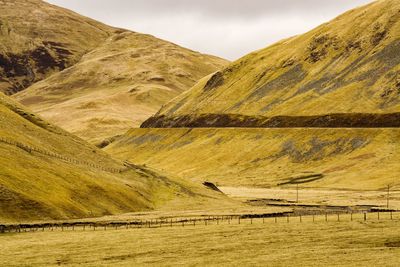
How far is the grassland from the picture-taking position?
60375 millimetres

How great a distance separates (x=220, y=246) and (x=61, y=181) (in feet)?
156

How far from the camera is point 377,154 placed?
179 m

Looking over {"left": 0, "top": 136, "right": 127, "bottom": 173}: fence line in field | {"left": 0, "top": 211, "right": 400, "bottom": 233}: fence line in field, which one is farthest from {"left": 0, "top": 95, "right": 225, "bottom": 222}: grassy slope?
{"left": 0, "top": 211, "right": 400, "bottom": 233}: fence line in field

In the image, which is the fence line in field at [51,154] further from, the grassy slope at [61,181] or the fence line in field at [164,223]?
the fence line in field at [164,223]

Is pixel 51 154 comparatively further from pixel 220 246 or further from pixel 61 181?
pixel 220 246

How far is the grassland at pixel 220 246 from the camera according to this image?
198 feet

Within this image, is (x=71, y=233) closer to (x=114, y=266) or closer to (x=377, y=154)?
(x=114, y=266)

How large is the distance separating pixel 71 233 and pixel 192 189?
5926 cm

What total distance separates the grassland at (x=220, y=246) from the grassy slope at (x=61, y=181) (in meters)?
13.6

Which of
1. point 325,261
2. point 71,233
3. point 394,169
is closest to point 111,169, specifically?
point 71,233

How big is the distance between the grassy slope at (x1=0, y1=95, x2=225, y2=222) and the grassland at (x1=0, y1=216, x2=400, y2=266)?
13.6 m

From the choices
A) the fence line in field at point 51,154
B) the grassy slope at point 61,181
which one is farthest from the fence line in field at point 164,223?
the fence line in field at point 51,154

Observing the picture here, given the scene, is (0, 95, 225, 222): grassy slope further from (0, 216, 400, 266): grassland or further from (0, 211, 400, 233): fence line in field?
(0, 216, 400, 266): grassland

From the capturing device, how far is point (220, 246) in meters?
68.6
